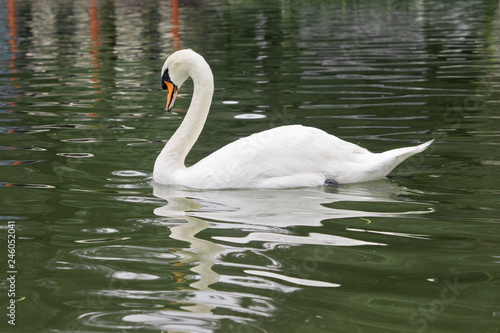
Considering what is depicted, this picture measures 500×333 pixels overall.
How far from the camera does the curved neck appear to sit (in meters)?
7.79

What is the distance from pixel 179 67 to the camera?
25.6ft

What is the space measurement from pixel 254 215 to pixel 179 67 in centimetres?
187

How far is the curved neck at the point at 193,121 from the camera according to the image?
25.6 feet

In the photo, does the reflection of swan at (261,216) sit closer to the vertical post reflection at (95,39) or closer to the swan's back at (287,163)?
the swan's back at (287,163)


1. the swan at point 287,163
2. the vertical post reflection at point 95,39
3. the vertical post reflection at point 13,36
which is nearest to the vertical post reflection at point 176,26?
the vertical post reflection at point 95,39

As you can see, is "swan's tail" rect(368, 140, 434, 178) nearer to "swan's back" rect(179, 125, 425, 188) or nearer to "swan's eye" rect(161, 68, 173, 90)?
"swan's back" rect(179, 125, 425, 188)

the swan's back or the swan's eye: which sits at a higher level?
the swan's eye

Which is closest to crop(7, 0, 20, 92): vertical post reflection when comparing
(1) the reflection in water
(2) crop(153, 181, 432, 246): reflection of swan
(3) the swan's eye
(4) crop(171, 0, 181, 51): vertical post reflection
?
(4) crop(171, 0, 181, 51): vertical post reflection

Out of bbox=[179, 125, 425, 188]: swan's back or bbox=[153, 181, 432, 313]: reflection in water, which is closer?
bbox=[153, 181, 432, 313]: reflection in water

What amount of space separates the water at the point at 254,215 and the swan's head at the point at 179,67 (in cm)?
89

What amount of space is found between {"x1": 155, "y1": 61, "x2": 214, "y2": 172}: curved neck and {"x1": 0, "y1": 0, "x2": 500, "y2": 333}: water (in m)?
0.32

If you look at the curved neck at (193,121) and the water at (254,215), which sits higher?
the curved neck at (193,121)

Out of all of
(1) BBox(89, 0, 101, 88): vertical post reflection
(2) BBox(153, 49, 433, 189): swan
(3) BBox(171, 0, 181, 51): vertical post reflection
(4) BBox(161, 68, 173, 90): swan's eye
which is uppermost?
(4) BBox(161, 68, 173, 90): swan's eye

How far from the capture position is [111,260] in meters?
5.59
